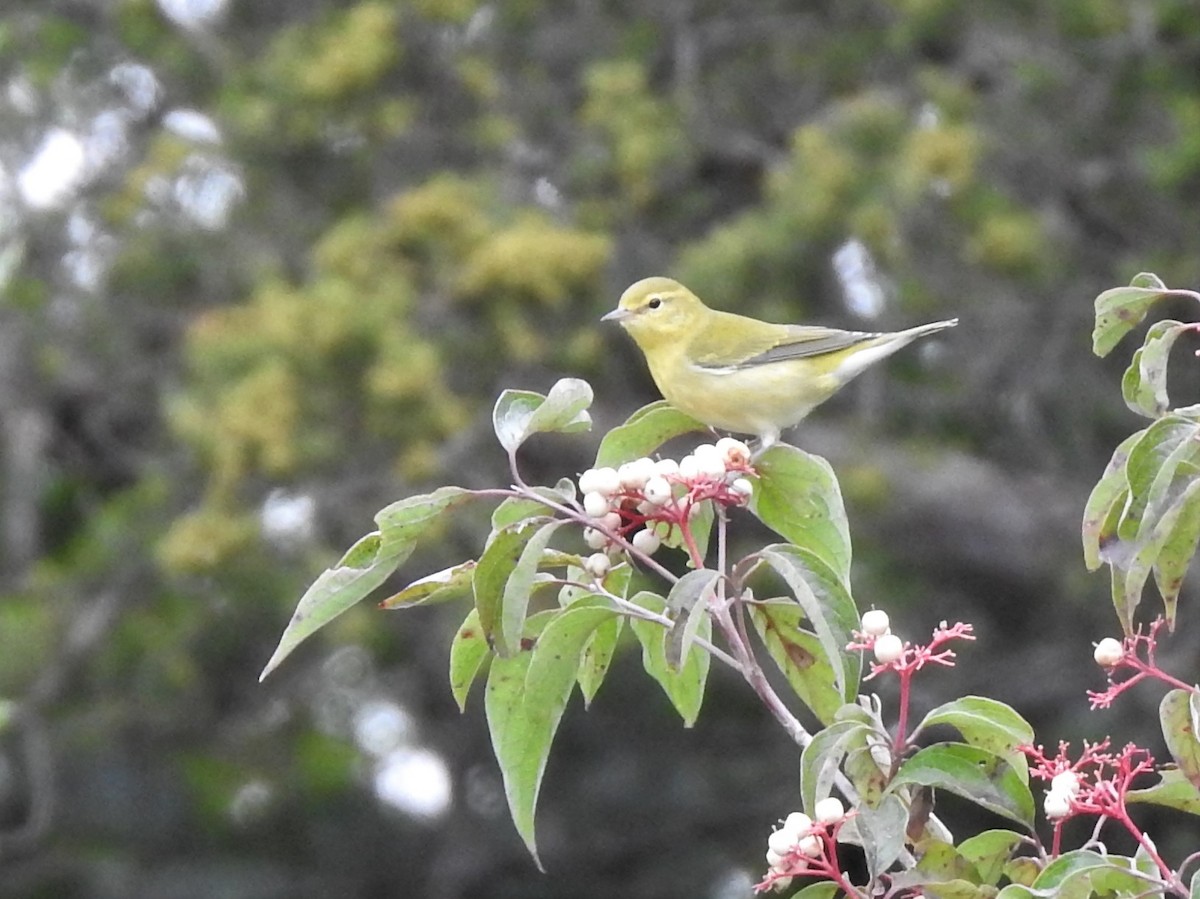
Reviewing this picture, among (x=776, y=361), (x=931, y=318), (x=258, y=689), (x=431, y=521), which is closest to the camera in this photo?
(x=431, y=521)

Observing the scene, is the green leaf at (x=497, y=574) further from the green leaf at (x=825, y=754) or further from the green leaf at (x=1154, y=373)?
the green leaf at (x=1154, y=373)

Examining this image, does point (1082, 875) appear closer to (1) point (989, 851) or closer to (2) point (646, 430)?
(1) point (989, 851)

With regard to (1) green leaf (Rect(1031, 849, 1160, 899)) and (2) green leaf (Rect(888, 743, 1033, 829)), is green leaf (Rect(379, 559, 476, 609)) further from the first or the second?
(1) green leaf (Rect(1031, 849, 1160, 899))

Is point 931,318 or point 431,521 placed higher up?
point 931,318

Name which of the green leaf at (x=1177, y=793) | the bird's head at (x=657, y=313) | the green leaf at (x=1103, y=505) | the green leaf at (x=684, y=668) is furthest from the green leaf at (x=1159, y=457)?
the bird's head at (x=657, y=313)

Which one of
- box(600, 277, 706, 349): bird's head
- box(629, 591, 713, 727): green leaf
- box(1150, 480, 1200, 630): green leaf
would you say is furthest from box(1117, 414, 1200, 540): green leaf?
box(600, 277, 706, 349): bird's head

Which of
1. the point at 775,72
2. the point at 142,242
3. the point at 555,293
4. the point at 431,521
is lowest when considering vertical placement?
the point at 431,521

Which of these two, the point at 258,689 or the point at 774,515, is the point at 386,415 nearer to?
the point at 258,689

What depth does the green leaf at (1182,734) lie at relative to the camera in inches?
63.6

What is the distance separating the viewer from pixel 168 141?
696 cm

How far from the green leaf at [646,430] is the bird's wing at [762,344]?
161 cm

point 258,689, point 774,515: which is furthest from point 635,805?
point 774,515

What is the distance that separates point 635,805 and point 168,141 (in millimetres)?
3640

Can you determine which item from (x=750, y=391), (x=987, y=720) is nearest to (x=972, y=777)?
(x=987, y=720)
